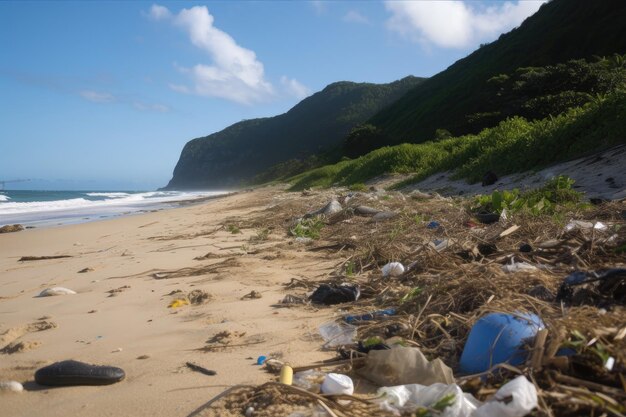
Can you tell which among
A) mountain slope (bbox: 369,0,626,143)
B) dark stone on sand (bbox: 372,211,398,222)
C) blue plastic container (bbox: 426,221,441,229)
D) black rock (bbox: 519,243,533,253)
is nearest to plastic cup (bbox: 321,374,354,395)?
black rock (bbox: 519,243,533,253)

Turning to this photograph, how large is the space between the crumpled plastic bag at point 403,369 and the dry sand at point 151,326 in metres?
0.36

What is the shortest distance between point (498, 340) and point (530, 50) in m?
41.7

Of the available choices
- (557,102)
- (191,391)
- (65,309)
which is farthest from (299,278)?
(557,102)

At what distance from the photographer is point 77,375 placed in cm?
189

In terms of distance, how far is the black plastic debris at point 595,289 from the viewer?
77.6 inches

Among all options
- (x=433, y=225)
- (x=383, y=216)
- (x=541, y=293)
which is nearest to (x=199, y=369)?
(x=541, y=293)

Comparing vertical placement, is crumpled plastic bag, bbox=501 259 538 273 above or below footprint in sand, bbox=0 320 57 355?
above

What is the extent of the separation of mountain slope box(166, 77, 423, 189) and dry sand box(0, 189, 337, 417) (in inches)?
2971

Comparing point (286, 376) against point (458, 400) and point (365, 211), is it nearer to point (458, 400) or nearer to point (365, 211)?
point (458, 400)

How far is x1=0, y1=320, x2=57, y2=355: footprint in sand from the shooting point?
8.03 feet

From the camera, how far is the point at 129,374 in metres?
2.02

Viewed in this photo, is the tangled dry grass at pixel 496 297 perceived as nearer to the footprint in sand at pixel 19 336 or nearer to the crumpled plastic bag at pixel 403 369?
the crumpled plastic bag at pixel 403 369

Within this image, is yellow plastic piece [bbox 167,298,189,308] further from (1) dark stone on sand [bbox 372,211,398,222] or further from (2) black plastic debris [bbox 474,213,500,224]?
(1) dark stone on sand [bbox 372,211,398,222]

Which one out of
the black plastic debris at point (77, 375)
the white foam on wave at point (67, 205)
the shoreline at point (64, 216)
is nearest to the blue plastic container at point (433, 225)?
the black plastic debris at point (77, 375)
